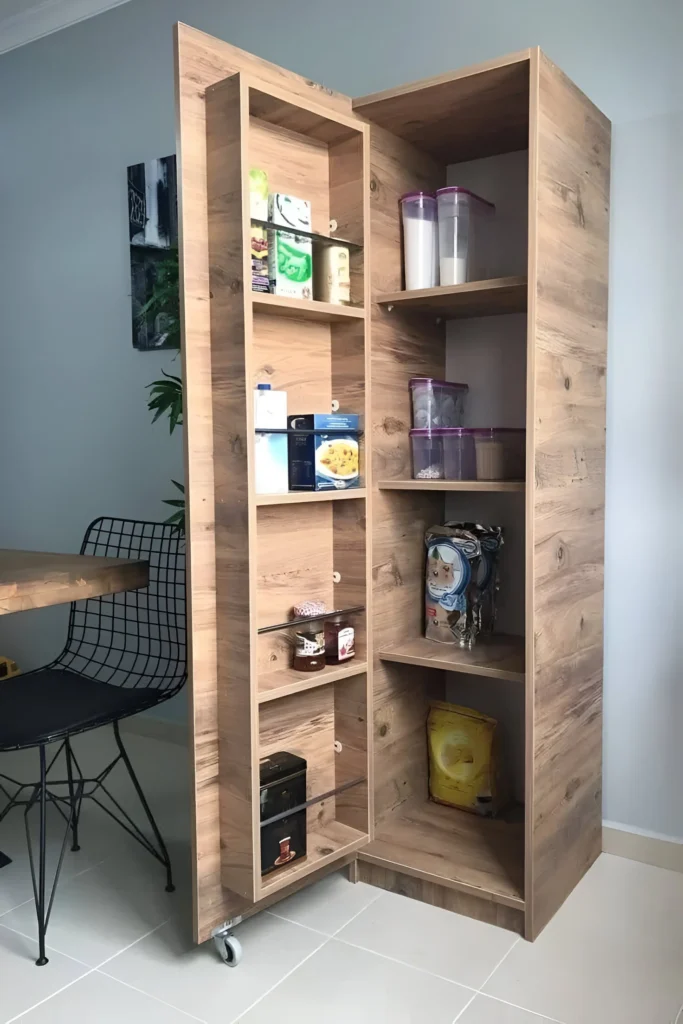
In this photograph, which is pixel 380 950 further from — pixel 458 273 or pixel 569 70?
pixel 569 70

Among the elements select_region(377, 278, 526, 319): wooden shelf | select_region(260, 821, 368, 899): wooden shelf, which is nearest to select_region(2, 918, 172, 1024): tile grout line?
select_region(260, 821, 368, 899): wooden shelf

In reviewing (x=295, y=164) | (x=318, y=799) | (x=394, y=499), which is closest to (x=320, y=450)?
(x=394, y=499)

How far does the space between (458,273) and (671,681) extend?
1.18 meters

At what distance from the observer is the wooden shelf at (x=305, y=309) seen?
1819 millimetres

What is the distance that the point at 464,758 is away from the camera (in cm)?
238

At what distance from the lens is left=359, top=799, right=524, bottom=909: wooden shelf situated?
6.69 ft

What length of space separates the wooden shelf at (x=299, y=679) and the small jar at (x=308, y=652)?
14mm

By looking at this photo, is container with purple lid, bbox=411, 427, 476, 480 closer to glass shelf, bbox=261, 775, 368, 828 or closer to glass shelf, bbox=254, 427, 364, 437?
glass shelf, bbox=254, 427, 364, 437

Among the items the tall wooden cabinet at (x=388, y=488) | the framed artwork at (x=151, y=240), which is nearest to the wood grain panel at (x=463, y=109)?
the tall wooden cabinet at (x=388, y=488)

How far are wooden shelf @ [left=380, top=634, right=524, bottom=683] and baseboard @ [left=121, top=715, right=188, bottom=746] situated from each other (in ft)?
4.32

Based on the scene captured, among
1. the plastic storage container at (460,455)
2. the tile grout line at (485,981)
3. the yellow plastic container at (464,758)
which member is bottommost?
the tile grout line at (485,981)

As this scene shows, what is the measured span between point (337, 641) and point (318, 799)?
0.37 meters

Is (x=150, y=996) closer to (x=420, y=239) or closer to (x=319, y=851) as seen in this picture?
(x=319, y=851)

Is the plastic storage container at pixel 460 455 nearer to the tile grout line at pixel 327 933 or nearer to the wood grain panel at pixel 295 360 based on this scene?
the wood grain panel at pixel 295 360
